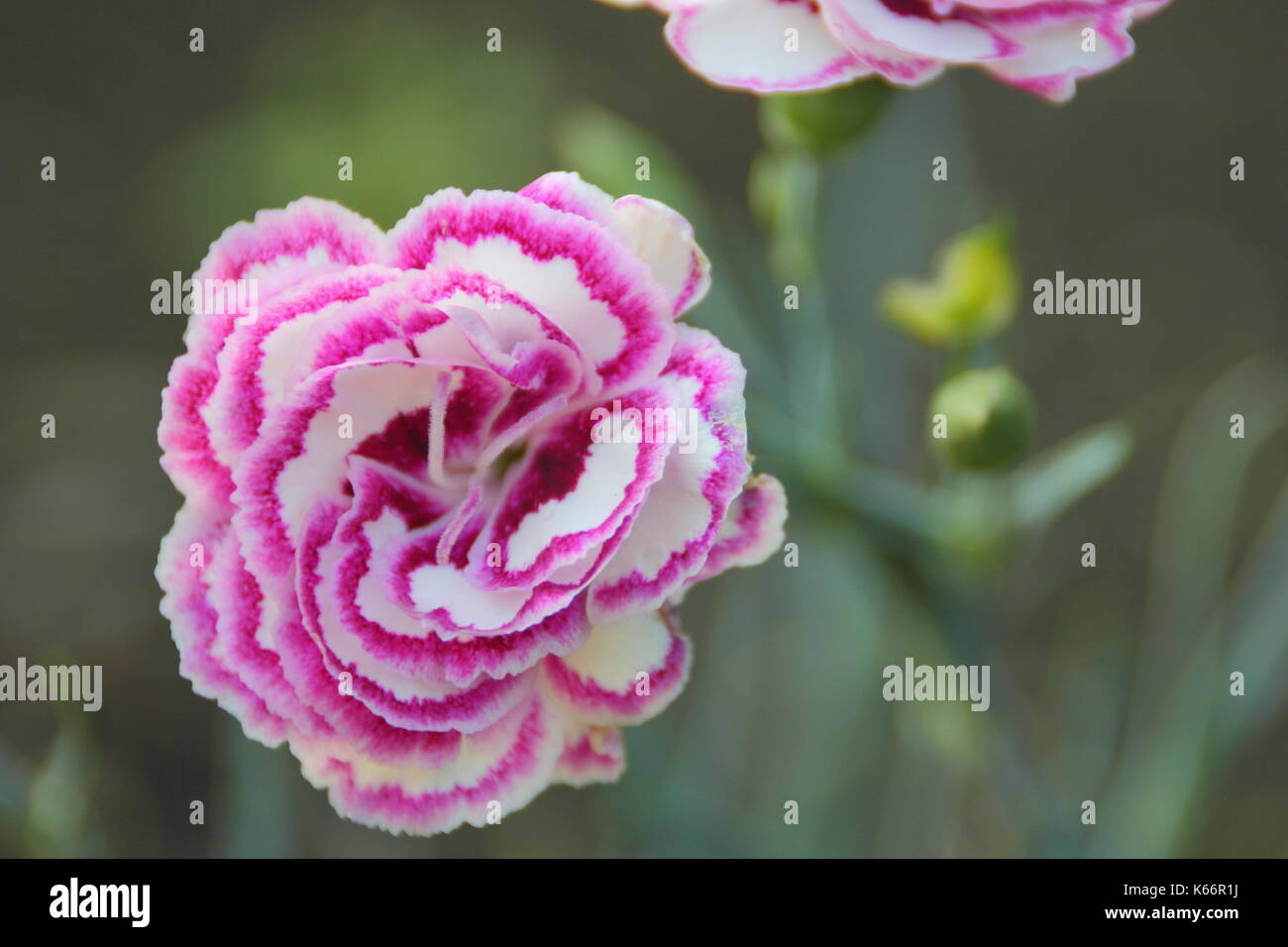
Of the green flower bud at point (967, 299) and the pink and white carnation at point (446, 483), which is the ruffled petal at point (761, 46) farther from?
the green flower bud at point (967, 299)

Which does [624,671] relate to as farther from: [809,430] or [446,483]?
[809,430]

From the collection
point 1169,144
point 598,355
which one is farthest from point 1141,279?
point 598,355

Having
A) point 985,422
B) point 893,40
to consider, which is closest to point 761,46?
point 893,40

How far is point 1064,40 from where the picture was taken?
0.57m

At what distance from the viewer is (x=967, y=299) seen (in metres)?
0.70

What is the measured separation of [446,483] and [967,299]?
1.07 ft

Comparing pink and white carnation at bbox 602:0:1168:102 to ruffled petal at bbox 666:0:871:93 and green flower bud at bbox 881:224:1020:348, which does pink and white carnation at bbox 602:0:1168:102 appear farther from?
green flower bud at bbox 881:224:1020:348

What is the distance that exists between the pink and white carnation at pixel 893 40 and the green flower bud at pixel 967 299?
5.2 inches

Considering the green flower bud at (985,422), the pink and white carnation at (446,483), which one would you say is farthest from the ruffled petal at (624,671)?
the green flower bud at (985,422)

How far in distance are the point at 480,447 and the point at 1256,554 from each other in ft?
3.03

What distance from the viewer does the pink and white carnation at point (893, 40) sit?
0.53 meters

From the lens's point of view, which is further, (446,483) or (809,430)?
(809,430)
